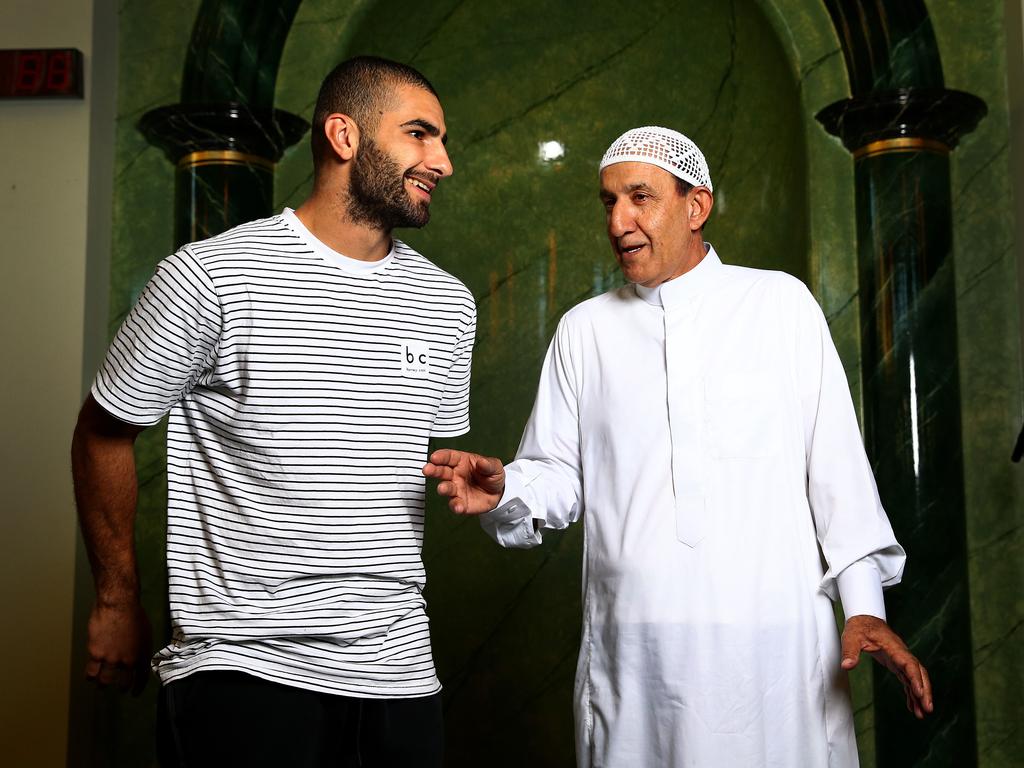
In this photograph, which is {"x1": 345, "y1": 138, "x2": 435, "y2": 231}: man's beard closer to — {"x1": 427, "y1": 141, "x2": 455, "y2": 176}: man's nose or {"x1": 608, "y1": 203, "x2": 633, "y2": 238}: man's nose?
{"x1": 427, "y1": 141, "x2": 455, "y2": 176}: man's nose

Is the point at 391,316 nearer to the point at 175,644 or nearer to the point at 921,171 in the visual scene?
the point at 175,644

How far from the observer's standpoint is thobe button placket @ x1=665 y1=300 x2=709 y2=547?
2.59 metres

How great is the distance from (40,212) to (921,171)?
10.9 ft

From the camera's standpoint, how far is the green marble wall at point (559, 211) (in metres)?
4.34

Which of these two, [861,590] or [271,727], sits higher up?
[861,590]

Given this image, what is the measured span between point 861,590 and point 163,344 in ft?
4.99

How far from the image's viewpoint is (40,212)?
4.47m

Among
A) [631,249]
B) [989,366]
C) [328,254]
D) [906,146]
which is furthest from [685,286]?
[989,366]

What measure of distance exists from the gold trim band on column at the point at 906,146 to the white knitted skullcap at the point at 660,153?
1707 millimetres

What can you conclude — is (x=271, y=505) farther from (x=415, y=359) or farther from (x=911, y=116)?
(x=911, y=116)

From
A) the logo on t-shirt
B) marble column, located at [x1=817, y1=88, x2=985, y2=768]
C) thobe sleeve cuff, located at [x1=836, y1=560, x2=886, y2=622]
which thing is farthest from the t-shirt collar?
marble column, located at [x1=817, y1=88, x2=985, y2=768]

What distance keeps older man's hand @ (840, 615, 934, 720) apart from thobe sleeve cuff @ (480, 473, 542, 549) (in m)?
0.69

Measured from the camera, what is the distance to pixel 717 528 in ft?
8.45

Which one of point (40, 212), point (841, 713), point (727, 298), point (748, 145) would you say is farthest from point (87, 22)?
point (841, 713)
